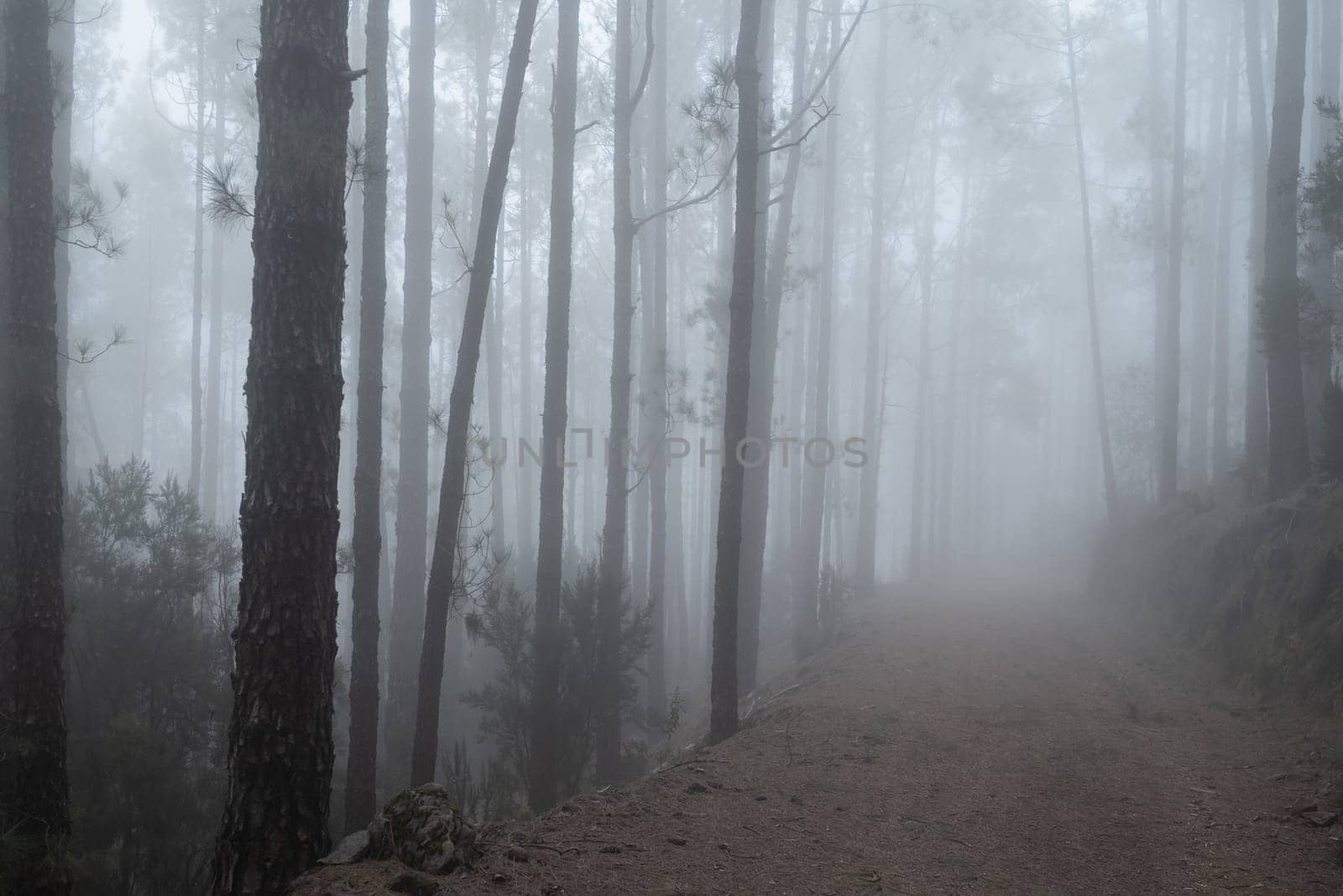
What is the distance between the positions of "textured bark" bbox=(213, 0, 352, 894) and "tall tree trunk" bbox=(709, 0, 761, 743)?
Answer: 13.6 ft

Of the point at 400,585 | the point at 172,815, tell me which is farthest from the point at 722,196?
the point at 172,815

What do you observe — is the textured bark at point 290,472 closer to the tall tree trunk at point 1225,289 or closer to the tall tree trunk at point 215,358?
the tall tree trunk at point 1225,289

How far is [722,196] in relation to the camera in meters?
17.7

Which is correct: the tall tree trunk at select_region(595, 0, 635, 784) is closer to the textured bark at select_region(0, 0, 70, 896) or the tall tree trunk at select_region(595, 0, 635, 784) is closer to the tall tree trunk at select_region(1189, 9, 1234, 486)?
the textured bark at select_region(0, 0, 70, 896)

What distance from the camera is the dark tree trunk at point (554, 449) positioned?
9148 mm

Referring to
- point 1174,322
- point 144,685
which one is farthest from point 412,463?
point 1174,322

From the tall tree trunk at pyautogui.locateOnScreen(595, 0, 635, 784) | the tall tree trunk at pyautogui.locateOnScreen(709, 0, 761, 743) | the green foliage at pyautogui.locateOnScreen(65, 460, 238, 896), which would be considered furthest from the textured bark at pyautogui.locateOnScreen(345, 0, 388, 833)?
the tall tree trunk at pyautogui.locateOnScreen(709, 0, 761, 743)

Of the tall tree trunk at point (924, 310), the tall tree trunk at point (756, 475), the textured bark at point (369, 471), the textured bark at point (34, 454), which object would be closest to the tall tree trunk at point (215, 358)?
the tall tree trunk at point (756, 475)

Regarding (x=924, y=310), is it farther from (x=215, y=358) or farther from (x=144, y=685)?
(x=144, y=685)

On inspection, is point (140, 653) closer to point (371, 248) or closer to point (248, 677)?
point (371, 248)

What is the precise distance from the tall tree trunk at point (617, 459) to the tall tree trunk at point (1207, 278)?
55.0 feet

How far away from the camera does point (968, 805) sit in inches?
229

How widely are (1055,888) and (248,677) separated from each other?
4228mm

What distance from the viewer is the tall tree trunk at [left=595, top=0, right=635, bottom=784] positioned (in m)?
9.85
